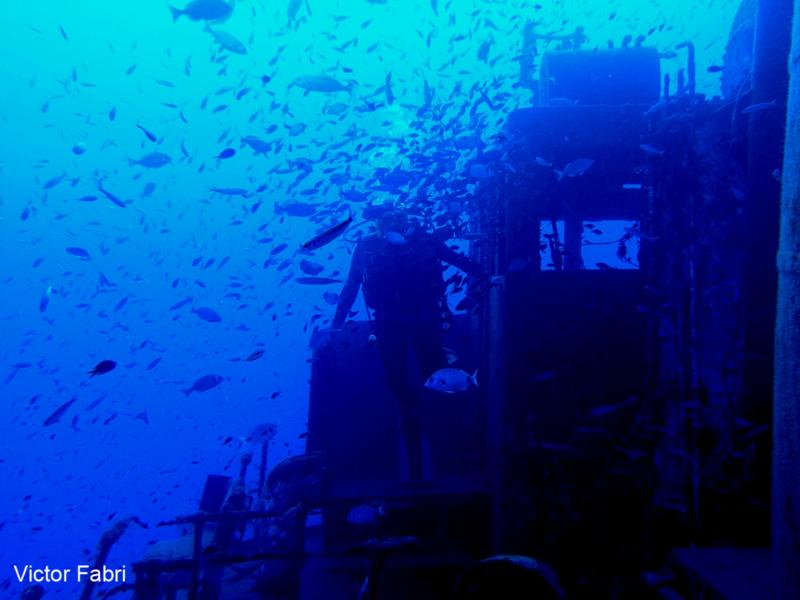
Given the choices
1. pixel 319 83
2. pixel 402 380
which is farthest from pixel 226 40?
pixel 402 380

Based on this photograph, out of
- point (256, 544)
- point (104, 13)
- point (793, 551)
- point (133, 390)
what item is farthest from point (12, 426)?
point (793, 551)

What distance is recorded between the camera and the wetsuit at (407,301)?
6977 millimetres

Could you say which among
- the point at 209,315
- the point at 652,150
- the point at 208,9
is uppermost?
the point at 208,9

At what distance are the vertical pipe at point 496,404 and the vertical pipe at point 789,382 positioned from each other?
2.67 metres

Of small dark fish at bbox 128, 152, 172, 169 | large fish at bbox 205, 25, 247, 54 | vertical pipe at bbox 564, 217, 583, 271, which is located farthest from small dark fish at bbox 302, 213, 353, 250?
vertical pipe at bbox 564, 217, 583, 271

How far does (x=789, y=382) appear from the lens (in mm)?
2240

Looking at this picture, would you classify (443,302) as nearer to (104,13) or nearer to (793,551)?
(793,551)

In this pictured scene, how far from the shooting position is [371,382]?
29.5ft

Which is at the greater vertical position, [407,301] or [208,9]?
[208,9]

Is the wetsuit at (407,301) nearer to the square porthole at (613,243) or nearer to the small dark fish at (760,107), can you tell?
the square porthole at (613,243)

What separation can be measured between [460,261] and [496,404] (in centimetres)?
218

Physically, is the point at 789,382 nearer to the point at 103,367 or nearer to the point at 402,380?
the point at 402,380

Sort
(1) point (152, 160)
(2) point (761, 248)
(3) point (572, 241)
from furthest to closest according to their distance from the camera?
(3) point (572, 241) < (1) point (152, 160) < (2) point (761, 248)

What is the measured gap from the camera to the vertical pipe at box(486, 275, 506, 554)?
196 inches
